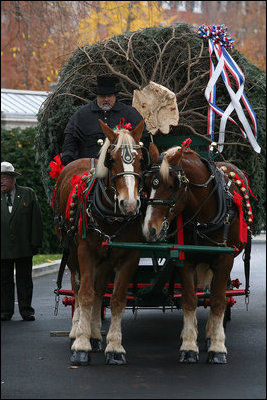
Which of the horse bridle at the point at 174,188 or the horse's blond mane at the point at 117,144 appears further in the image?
the horse's blond mane at the point at 117,144

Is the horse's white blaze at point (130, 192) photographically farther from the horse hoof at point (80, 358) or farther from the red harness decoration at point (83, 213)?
the horse hoof at point (80, 358)

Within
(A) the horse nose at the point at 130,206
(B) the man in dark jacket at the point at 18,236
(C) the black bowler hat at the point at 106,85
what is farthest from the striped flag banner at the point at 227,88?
(A) the horse nose at the point at 130,206

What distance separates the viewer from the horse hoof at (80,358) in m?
7.75

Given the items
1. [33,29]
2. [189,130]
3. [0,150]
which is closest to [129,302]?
[189,130]

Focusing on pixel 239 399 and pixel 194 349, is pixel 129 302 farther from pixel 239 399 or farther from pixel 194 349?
pixel 239 399

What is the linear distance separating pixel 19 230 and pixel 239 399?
573 cm

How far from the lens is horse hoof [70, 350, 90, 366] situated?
25.4 feet

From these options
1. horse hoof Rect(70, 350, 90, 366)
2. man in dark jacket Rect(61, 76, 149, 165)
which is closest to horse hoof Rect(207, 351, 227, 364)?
horse hoof Rect(70, 350, 90, 366)

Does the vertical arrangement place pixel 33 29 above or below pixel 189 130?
above

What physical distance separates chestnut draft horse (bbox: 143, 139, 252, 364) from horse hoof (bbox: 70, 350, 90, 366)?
80cm

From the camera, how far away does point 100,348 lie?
8.52 metres

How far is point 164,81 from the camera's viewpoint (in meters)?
10.4

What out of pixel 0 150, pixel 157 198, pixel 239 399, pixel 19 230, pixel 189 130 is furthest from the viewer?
pixel 0 150

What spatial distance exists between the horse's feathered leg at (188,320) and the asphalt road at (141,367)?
12cm
